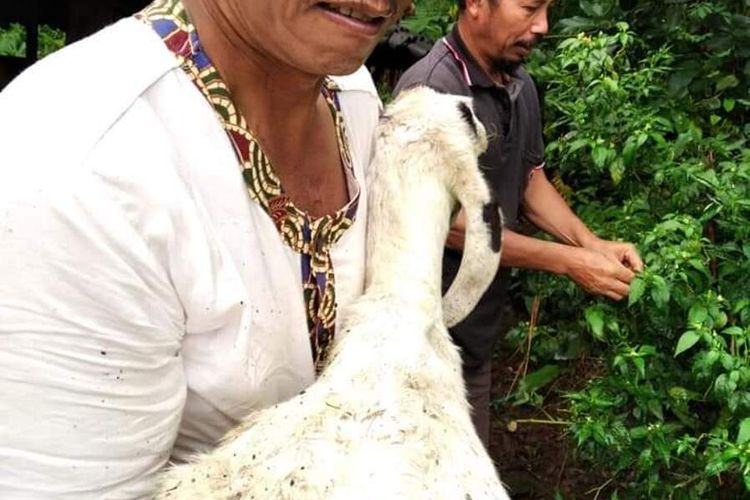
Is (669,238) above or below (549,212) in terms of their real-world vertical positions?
above

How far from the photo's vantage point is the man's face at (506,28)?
12.0ft

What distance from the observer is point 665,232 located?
2459 millimetres

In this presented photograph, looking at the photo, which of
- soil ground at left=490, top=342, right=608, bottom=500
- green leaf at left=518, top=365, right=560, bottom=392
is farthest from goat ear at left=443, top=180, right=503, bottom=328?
soil ground at left=490, top=342, right=608, bottom=500

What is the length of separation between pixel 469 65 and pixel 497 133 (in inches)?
13.3

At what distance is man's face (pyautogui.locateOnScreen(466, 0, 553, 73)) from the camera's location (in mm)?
3652

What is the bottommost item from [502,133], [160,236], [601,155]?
[502,133]

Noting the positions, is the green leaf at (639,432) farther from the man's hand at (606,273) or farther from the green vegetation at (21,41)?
the green vegetation at (21,41)

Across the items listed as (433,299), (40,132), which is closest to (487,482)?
(433,299)

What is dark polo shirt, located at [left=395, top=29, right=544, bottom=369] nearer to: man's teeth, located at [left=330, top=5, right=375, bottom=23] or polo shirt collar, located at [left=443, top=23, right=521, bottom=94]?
polo shirt collar, located at [left=443, top=23, right=521, bottom=94]

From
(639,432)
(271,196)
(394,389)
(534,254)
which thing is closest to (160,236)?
(271,196)

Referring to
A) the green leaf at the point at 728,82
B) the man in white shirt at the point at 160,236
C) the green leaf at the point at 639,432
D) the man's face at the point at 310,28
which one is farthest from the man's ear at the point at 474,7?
the man's face at the point at 310,28

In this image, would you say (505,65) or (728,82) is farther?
(505,65)

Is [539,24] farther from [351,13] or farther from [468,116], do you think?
[351,13]

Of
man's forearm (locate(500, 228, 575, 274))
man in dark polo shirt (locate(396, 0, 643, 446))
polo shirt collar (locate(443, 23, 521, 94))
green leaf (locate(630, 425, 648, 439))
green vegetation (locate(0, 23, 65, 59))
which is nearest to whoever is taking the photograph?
green leaf (locate(630, 425, 648, 439))
